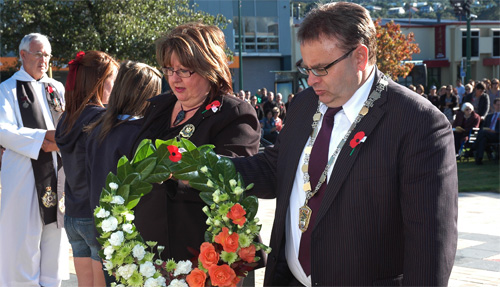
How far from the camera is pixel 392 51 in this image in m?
42.3

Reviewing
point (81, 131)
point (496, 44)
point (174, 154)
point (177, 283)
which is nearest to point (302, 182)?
point (174, 154)

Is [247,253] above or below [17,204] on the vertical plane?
above

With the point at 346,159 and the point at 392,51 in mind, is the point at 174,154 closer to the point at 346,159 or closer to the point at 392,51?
the point at 346,159

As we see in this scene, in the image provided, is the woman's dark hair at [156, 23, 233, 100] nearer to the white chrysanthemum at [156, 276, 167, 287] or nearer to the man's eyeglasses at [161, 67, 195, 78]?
the man's eyeglasses at [161, 67, 195, 78]

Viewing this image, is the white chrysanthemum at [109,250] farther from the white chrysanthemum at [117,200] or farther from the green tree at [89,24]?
the green tree at [89,24]

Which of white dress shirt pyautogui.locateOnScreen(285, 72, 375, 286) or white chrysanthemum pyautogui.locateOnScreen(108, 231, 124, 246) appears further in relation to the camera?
white dress shirt pyautogui.locateOnScreen(285, 72, 375, 286)

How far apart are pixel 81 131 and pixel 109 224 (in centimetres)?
187

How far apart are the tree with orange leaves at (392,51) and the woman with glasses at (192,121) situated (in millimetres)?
38345

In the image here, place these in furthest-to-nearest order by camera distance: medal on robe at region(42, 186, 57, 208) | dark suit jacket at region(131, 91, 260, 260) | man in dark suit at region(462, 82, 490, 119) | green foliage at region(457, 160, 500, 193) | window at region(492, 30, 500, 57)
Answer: window at region(492, 30, 500, 57) < man in dark suit at region(462, 82, 490, 119) < green foliage at region(457, 160, 500, 193) < medal on robe at region(42, 186, 57, 208) < dark suit jacket at region(131, 91, 260, 260)

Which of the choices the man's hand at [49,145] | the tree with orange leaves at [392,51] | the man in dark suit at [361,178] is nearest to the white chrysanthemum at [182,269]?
the man in dark suit at [361,178]

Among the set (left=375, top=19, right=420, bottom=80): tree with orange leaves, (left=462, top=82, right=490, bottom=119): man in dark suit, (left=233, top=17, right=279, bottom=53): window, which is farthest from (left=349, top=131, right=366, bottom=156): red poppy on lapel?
(left=233, top=17, right=279, bottom=53): window

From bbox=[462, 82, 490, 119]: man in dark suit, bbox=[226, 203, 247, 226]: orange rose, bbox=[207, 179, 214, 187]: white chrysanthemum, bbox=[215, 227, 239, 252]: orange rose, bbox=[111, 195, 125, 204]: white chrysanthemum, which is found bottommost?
bbox=[462, 82, 490, 119]: man in dark suit

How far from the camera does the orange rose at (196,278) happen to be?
2.27m

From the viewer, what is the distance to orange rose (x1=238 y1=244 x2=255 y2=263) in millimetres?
2340
